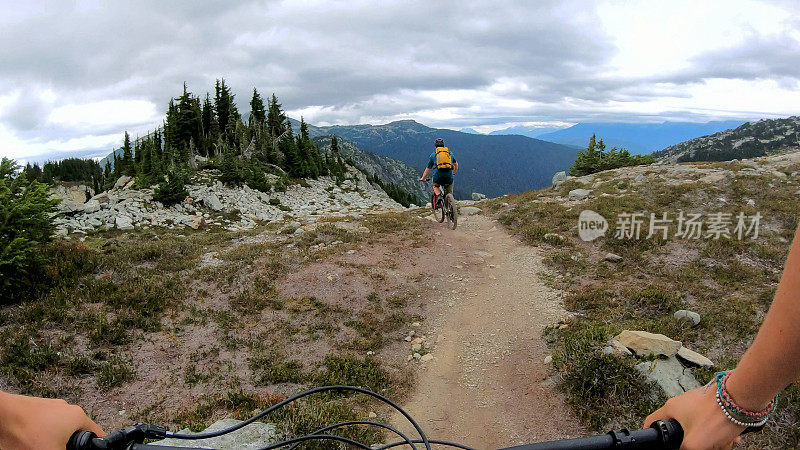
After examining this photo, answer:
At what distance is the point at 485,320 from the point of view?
10.1 m

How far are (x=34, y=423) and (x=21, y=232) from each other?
12.0 meters

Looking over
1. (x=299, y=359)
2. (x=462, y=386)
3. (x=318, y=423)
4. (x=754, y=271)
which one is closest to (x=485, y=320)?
(x=462, y=386)

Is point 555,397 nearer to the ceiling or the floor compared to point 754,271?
nearer to the floor

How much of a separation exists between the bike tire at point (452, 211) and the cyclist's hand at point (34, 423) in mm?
15982

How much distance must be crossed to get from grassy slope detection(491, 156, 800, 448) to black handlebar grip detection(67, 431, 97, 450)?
660 centimetres

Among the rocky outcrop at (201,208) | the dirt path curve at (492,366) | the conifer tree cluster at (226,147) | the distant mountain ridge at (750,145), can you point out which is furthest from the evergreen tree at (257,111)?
the distant mountain ridge at (750,145)

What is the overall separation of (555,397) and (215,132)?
58684mm

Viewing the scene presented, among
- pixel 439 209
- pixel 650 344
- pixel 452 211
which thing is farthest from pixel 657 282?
pixel 439 209

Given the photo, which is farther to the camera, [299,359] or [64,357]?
[299,359]

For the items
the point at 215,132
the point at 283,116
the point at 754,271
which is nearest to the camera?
the point at 754,271

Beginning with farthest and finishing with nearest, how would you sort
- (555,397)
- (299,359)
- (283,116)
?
(283,116) < (299,359) < (555,397)

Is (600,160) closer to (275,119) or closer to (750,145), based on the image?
(275,119)

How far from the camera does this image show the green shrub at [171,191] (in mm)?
27672

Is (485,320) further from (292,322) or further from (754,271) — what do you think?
(754,271)
